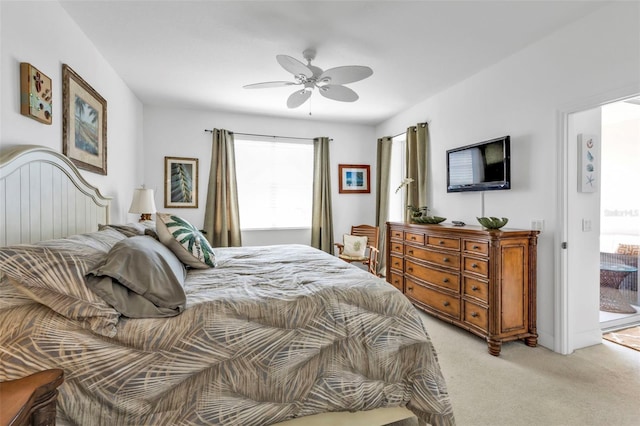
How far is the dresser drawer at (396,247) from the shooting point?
3.71 metres

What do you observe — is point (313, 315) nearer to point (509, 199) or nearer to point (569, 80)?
point (509, 199)

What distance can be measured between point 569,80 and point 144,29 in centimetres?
347

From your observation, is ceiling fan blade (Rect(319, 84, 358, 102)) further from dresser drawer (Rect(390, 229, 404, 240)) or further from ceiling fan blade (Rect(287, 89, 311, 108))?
dresser drawer (Rect(390, 229, 404, 240))

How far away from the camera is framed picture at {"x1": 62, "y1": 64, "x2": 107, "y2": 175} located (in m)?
2.20

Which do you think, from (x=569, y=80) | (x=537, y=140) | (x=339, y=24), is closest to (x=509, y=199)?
(x=537, y=140)

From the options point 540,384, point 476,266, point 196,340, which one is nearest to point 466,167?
point 476,266

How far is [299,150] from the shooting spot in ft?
16.6

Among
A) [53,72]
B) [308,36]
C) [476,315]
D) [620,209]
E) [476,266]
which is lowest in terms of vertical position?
[476,315]

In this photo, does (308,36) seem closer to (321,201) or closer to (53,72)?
(53,72)

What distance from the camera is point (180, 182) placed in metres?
4.44

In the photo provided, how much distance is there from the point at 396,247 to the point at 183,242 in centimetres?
259

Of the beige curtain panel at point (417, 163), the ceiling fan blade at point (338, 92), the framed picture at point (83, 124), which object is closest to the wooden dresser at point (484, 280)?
the beige curtain panel at point (417, 163)

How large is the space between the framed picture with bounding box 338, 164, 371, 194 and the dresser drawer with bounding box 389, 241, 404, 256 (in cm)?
166

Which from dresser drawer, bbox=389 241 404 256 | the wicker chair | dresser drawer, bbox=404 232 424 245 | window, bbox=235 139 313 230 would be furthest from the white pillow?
dresser drawer, bbox=404 232 424 245
